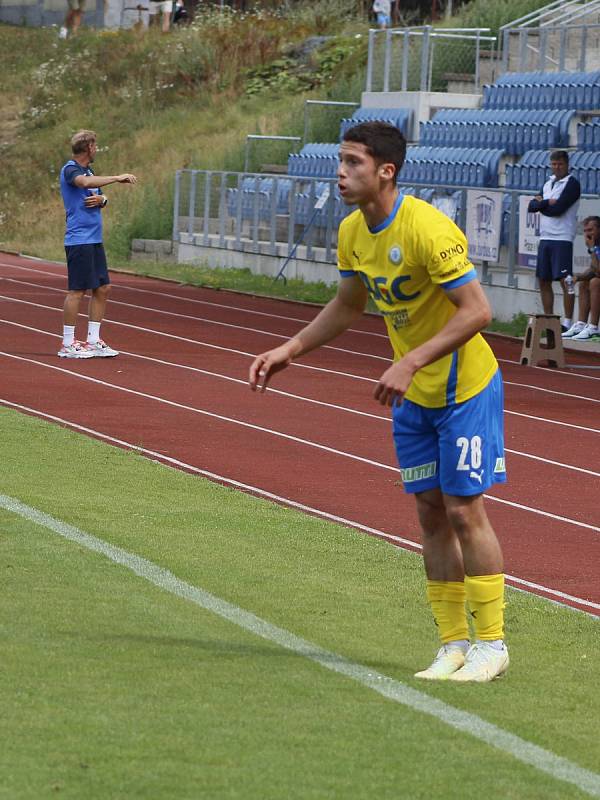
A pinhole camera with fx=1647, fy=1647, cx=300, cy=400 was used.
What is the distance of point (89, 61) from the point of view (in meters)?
50.2

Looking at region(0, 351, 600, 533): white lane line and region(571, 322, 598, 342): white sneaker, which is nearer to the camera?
region(0, 351, 600, 533): white lane line

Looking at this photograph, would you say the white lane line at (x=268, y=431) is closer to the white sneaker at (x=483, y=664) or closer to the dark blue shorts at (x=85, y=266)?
the dark blue shorts at (x=85, y=266)

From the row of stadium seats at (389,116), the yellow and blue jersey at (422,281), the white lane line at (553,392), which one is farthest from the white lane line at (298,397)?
the row of stadium seats at (389,116)

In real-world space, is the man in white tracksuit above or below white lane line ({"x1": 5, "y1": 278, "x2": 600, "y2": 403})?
above

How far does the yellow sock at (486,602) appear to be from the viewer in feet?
18.3

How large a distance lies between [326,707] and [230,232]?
2514cm

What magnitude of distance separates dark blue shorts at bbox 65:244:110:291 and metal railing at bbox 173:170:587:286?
7.90m

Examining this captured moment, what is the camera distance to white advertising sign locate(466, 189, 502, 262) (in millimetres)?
21656

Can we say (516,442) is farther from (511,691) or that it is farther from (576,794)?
(576,794)

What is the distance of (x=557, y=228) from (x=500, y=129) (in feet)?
→ 23.4

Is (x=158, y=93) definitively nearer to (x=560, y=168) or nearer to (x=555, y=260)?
(x=560, y=168)

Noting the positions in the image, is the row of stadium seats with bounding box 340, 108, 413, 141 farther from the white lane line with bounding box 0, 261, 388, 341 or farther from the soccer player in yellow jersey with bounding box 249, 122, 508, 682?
the soccer player in yellow jersey with bounding box 249, 122, 508, 682

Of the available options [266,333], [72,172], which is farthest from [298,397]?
[266,333]

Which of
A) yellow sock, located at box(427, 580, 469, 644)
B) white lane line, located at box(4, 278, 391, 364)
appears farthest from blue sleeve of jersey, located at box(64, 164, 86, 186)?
yellow sock, located at box(427, 580, 469, 644)
